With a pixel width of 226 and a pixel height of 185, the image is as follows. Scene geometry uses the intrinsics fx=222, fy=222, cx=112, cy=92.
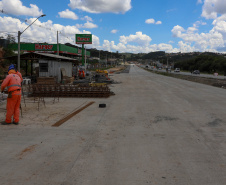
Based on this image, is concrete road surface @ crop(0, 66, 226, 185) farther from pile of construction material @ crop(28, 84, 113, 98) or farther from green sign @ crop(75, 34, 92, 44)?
green sign @ crop(75, 34, 92, 44)

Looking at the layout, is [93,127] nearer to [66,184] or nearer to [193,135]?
[193,135]

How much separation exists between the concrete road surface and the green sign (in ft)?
132

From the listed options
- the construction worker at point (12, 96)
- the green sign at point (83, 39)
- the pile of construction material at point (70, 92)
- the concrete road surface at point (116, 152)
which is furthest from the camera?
the green sign at point (83, 39)


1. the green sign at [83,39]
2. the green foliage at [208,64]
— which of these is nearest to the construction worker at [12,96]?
the green sign at [83,39]

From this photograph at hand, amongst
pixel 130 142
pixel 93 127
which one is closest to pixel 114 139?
pixel 130 142

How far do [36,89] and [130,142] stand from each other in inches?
422

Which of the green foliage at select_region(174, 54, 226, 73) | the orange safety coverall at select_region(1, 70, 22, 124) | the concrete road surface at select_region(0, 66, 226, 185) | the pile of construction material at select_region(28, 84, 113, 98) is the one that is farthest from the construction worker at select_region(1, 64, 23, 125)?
the green foliage at select_region(174, 54, 226, 73)

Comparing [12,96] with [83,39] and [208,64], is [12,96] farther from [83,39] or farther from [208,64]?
[208,64]

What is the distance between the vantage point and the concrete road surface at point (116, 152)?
3.89 m

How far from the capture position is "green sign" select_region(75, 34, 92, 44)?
1829 inches

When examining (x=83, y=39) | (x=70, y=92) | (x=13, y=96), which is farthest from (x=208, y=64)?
(x=13, y=96)

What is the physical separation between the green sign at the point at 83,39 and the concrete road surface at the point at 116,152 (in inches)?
1585

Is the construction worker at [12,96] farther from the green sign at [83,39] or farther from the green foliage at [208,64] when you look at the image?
the green foliage at [208,64]

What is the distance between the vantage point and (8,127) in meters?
7.16
